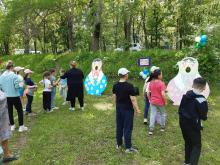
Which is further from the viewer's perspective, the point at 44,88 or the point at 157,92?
the point at 44,88

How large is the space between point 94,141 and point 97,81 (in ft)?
20.8

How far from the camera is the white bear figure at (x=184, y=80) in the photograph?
37.8ft

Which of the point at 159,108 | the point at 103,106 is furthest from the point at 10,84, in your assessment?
the point at 103,106

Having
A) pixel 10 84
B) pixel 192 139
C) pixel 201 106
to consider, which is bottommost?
pixel 192 139

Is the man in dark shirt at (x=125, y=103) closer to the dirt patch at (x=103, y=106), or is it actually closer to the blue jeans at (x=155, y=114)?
the blue jeans at (x=155, y=114)

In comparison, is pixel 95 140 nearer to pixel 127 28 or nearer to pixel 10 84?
pixel 10 84

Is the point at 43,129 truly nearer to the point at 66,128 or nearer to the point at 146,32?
the point at 66,128

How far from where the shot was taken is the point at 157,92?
8.23 metres

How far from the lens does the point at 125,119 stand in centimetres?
715

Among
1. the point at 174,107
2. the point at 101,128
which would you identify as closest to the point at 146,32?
the point at 174,107

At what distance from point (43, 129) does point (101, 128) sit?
1608mm

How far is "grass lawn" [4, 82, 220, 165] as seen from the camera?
7.05m

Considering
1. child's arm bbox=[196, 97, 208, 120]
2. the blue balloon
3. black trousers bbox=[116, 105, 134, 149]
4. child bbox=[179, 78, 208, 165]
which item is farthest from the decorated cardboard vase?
child's arm bbox=[196, 97, 208, 120]

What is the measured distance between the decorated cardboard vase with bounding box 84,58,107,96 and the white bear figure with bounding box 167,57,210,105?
3446mm
